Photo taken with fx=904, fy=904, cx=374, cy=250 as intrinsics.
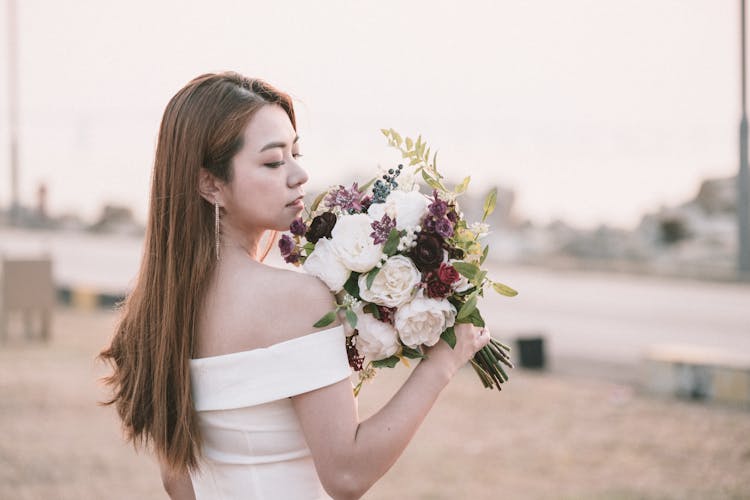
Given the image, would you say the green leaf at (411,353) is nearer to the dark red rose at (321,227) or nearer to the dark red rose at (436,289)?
the dark red rose at (436,289)

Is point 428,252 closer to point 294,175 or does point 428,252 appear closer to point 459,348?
point 459,348

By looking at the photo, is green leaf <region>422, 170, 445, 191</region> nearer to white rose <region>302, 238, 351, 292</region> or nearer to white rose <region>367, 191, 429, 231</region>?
white rose <region>367, 191, 429, 231</region>

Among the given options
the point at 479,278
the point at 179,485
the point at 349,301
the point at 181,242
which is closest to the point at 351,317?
the point at 349,301

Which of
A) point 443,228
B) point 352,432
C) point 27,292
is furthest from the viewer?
point 27,292

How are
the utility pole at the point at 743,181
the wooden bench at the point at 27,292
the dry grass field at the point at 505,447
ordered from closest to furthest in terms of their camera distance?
1. the dry grass field at the point at 505,447
2. the wooden bench at the point at 27,292
3. the utility pole at the point at 743,181

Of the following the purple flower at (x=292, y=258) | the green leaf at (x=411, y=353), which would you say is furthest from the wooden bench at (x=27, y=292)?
the green leaf at (x=411, y=353)

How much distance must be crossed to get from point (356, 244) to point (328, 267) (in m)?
0.09

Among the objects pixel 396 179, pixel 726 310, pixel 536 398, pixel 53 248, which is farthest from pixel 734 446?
pixel 53 248

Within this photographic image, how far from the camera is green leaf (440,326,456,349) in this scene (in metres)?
2.29

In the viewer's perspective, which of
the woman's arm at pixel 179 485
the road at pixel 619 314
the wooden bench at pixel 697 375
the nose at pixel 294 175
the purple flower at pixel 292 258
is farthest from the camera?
the road at pixel 619 314

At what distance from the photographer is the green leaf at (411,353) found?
2323mm

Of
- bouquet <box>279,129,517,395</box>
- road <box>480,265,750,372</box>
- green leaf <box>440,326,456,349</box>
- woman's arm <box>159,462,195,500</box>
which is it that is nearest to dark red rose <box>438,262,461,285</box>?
bouquet <box>279,129,517,395</box>

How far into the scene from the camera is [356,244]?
229cm

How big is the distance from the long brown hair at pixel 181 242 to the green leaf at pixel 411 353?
1.78ft
